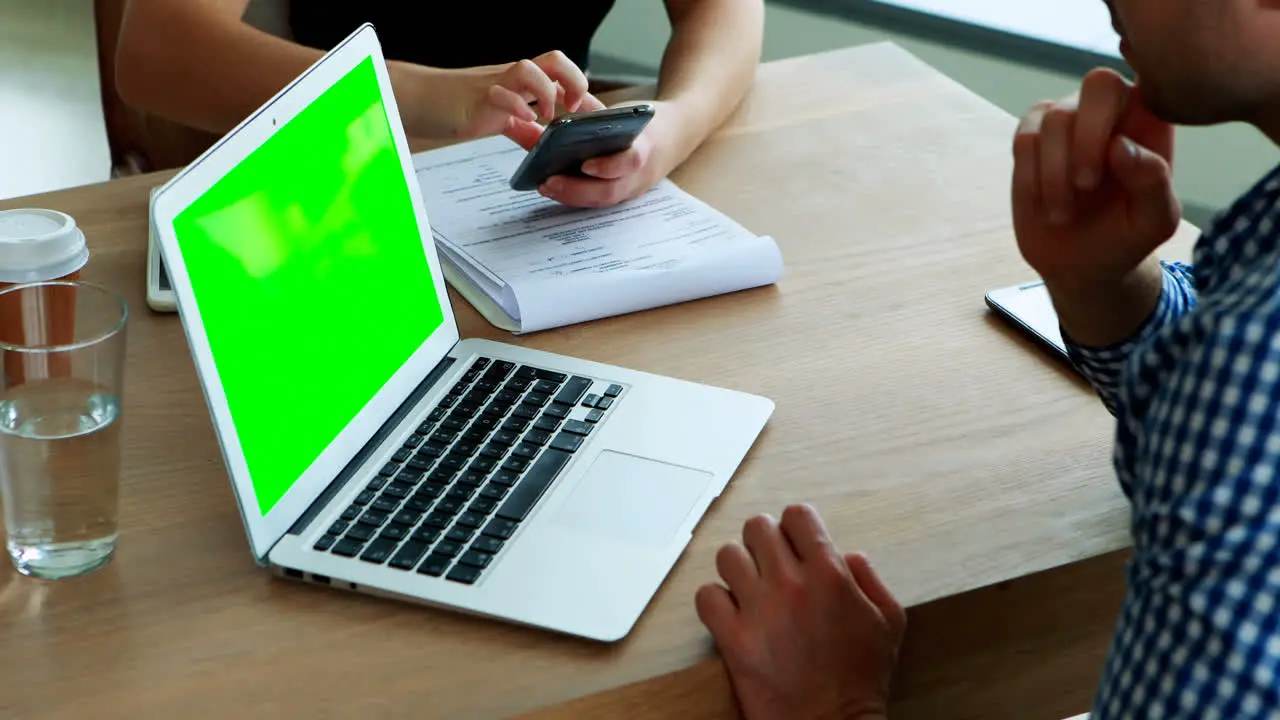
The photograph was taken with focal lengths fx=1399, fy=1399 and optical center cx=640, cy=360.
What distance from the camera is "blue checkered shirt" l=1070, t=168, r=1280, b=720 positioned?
603mm

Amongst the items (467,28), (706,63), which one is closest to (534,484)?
(706,63)

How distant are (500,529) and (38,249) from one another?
0.41 meters

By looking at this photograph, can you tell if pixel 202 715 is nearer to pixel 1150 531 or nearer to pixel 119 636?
pixel 119 636

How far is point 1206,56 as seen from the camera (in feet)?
2.34

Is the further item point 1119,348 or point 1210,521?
point 1119,348

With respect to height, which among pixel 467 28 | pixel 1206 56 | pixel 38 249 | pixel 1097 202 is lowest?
pixel 467 28

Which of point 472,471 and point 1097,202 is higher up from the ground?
point 1097,202

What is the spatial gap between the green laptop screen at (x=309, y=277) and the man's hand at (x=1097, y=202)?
44cm

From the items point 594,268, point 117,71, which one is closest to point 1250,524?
point 594,268

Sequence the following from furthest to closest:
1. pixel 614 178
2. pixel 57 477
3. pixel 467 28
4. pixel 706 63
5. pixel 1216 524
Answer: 1. pixel 467 28
2. pixel 706 63
3. pixel 614 178
4. pixel 57 477
5. pixel 1216 524

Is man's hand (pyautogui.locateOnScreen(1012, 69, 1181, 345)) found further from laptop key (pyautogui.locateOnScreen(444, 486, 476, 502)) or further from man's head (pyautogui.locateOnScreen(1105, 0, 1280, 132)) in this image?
laptop key (pyautogui.locateOnScreen(444, 486, 476, 502))

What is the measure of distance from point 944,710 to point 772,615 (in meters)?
0.18

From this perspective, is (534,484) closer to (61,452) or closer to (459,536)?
(459,536)

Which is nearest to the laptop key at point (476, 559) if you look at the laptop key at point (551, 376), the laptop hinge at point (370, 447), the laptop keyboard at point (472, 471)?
the laptop keyboard at point (472, 471)
